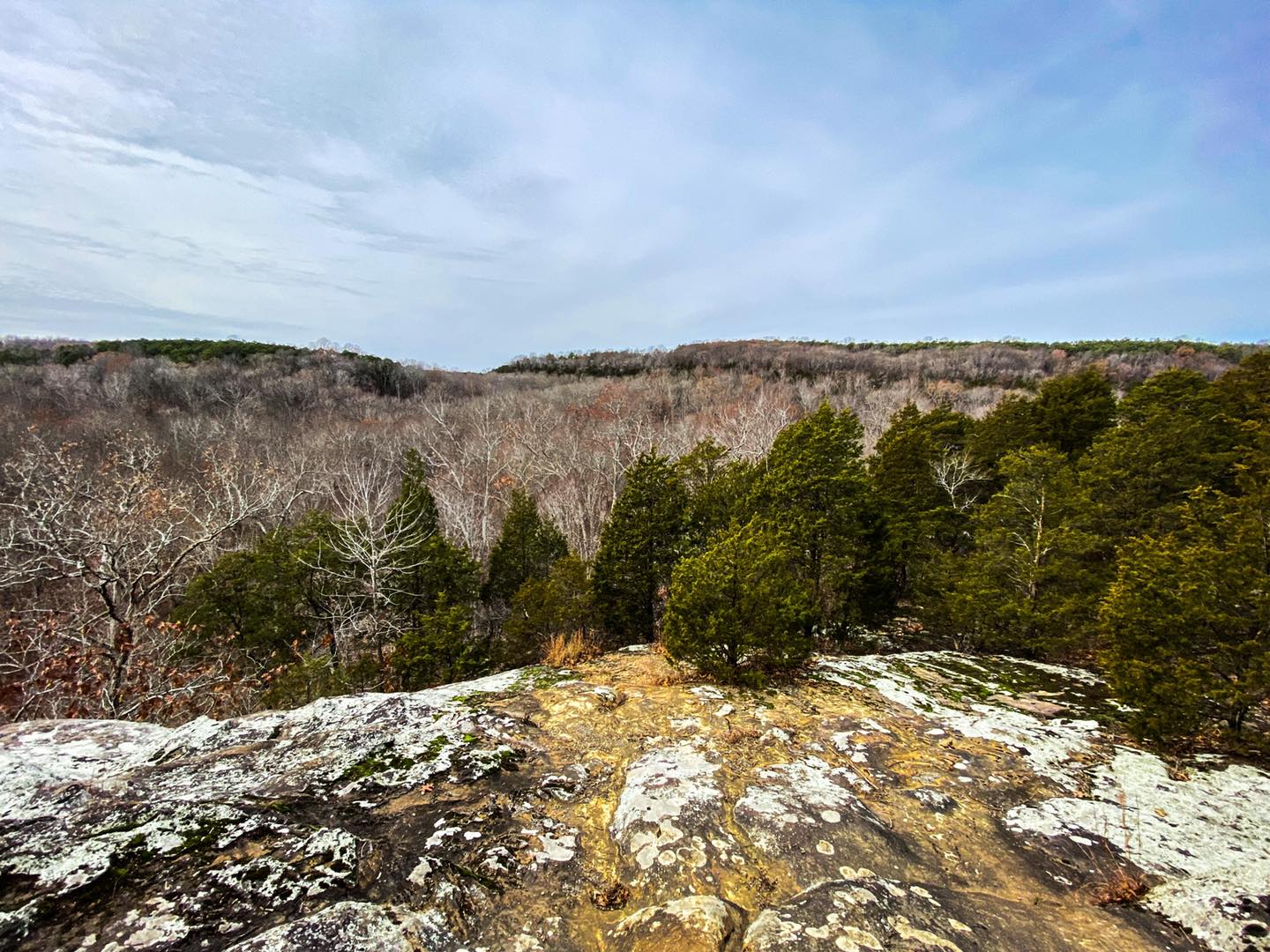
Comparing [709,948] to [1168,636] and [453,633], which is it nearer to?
[1168,636]

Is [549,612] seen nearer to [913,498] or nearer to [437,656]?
[437,656]

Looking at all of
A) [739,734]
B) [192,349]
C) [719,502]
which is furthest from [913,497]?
[192,349]

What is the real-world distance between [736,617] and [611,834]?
13.5 feet

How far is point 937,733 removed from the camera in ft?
19.9

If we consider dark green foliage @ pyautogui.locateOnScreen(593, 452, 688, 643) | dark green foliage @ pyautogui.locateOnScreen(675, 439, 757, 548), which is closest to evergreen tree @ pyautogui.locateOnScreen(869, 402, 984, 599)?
dark green foliage @ pyautogui.locateOnScreen(675, 439, 757, 548)

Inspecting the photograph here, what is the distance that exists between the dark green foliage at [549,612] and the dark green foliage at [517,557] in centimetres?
315

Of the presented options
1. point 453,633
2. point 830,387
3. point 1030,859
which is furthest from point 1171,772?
point 830,387

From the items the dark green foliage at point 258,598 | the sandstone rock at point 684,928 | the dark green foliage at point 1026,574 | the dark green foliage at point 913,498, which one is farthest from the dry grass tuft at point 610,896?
the dark green foliage at point 258,598

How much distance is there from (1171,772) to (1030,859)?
2683mm

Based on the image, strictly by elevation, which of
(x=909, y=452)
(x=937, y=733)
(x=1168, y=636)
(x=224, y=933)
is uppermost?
(x=909, y=452)

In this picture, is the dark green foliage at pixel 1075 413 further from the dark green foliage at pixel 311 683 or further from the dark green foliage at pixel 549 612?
the dark green foliage at pixel 311 683

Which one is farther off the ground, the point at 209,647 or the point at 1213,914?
the point at 1213,914

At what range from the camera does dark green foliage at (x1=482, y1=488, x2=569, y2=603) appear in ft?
52.6

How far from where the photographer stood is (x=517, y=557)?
52.9ft
